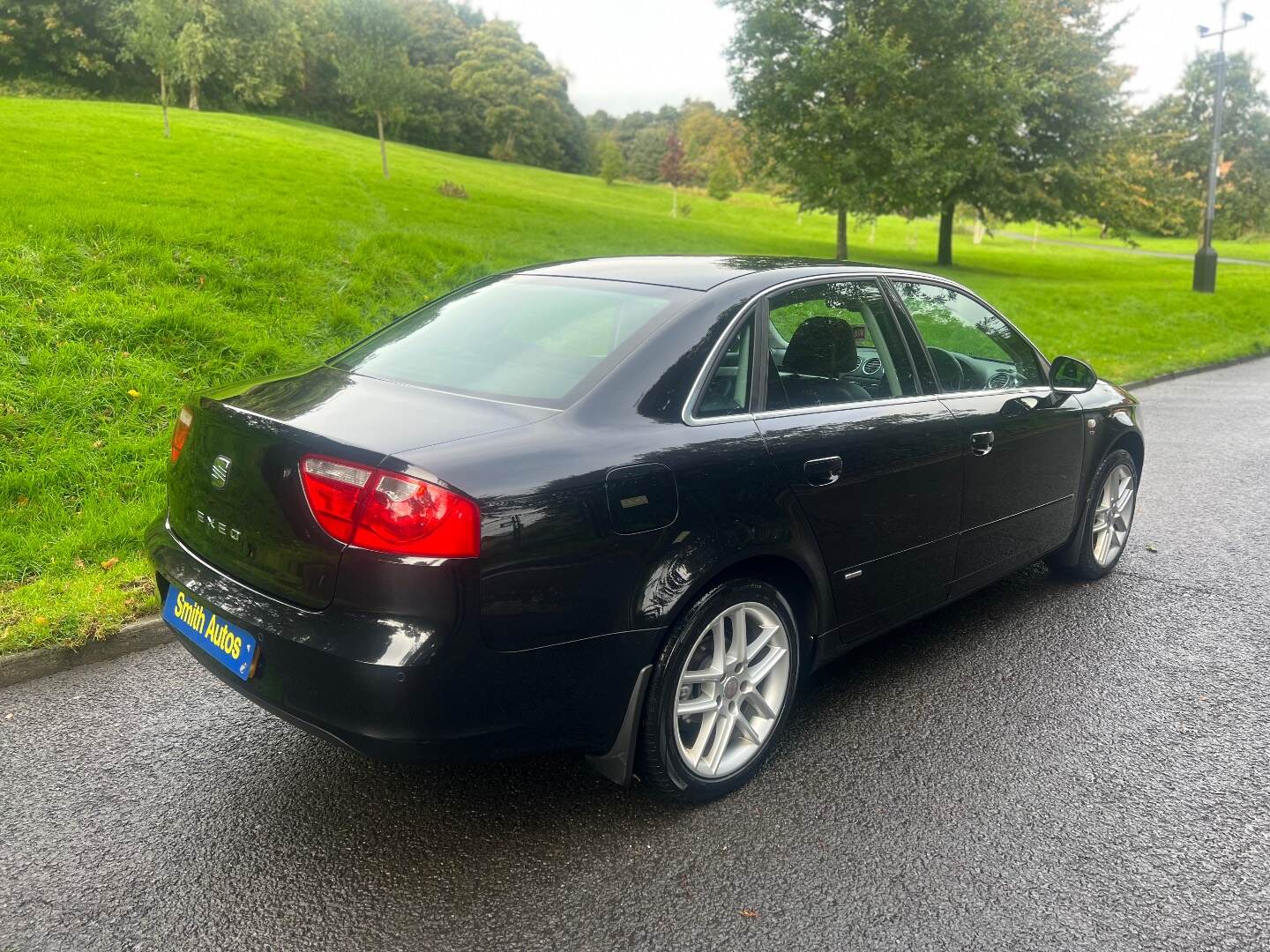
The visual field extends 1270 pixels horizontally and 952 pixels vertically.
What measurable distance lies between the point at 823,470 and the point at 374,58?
24.5 metres

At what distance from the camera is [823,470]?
3.14 metres

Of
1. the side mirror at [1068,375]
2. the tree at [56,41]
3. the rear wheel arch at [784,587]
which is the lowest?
the rear wheel arch at [784,587]

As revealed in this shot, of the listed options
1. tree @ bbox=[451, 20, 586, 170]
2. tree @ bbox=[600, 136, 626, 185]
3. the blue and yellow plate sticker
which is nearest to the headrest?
the blue and yellow plate sticker

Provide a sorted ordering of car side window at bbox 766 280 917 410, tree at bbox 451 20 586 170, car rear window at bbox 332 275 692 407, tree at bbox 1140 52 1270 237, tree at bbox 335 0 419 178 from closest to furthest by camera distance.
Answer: car rear window at bbox 332 275 692 407, car side window at bbox 766 280 917 410, tree at bbox 335 0 419 178, tree at bbox 1140 52 1270 237, tree at bbox 451 20 586 170

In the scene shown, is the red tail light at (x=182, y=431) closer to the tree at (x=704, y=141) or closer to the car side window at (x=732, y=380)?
the car side window at (x=732, y=380)

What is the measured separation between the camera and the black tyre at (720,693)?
2781mm

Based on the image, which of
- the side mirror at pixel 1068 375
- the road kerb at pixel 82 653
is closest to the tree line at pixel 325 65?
the road kerb at pixel 82 653

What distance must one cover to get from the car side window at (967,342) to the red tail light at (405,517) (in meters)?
2.24

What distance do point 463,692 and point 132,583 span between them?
107 inches

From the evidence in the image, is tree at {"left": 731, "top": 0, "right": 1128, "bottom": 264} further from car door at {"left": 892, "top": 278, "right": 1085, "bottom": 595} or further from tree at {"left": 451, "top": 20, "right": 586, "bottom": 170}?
tree at {"left": 451, "top": 20, "right": 586, "bottom": 170}

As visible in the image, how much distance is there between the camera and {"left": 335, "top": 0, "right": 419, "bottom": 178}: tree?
24031 millimetres

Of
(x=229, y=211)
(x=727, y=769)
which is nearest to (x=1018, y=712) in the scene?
(x=727, y=769)

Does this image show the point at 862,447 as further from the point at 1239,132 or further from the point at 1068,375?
the point at 1239,132

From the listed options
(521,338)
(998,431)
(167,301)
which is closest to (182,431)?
(521,338)
